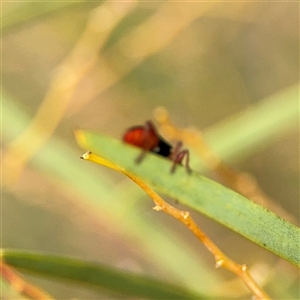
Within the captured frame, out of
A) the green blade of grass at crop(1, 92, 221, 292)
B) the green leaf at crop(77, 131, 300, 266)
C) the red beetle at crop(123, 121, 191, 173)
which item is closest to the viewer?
the green leaf at crop(77, 131, 300, 266)

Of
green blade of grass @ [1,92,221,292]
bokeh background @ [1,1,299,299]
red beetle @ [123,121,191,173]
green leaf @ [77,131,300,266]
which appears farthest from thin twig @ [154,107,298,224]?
bokeh background @ [1,1,299,299]

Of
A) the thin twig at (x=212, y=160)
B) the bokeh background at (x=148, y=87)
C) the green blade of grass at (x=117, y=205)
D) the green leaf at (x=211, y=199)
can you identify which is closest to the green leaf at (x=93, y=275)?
the green leaf at (x=211, y=199)

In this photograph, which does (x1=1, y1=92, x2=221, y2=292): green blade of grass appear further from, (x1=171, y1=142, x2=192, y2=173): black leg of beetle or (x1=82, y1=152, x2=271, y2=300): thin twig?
(x1=82, y1=152, x2=271, y2=300): thin twig

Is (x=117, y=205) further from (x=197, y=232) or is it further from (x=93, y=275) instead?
(x=197, y=232)

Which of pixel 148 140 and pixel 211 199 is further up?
pixel 148 140

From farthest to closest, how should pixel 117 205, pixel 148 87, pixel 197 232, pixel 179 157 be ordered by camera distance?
pixel 148 87 < pixel 117 205 < pixel 179 157 < pixel 197 232

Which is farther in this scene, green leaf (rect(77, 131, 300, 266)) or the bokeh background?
the bokeh background

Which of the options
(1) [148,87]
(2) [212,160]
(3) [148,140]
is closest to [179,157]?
(3) [148,140]
